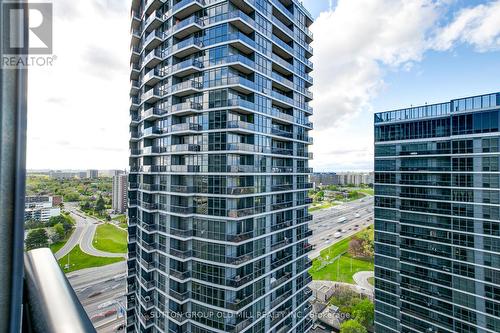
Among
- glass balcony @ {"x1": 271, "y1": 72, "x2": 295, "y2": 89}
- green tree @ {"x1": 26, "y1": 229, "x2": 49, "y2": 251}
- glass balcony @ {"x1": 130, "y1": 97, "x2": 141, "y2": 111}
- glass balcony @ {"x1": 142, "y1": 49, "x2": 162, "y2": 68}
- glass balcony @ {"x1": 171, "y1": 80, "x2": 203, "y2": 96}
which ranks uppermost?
glass balcony @ {"x1": 142, "y1": 49, "x2": 162, "y2": 68}

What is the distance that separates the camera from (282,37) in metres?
26.7

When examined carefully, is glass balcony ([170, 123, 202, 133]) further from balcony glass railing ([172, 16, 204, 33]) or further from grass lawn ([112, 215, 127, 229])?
grass lawn ([112, 215, 127, 229])

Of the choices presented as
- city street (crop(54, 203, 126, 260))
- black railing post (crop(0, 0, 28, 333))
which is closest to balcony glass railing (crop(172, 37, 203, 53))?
black railing post (crop(0, 0, 28, 333))

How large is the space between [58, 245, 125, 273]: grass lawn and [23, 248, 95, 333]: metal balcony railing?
44.7 m

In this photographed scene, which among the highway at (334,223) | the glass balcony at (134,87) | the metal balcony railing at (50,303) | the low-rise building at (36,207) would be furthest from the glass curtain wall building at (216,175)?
the highway at (334,223)

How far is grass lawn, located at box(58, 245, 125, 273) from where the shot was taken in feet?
128

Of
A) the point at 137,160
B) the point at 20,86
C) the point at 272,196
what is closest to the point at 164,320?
the point at 272,196

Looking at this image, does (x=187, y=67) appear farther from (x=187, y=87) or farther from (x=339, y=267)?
(x=339, y=267)

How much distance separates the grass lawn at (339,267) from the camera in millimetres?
48781

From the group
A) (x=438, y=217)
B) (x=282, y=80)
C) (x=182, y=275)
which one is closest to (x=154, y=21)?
(x=282, y=80)

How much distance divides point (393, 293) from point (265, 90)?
3113cm

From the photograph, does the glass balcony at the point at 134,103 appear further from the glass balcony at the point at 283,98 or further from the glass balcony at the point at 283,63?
the glass balcony at the point at 283,63

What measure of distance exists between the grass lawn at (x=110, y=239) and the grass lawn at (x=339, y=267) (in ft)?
139

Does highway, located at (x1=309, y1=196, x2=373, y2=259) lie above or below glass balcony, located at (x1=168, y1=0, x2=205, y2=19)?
below
